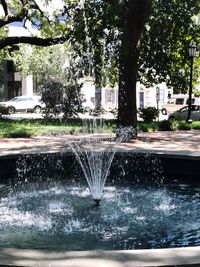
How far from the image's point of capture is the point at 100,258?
12.4ft

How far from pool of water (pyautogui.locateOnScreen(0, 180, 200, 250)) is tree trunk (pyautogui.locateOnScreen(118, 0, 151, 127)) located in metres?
6.66

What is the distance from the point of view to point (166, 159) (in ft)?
34.3

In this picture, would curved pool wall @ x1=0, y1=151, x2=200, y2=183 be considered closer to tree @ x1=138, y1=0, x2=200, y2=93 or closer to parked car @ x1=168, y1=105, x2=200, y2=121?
tree @ x1=138, y1=0, x2=200, y2=93

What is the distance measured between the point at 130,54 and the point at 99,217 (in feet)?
31.6

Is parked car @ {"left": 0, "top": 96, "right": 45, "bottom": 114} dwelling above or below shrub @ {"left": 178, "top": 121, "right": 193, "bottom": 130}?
above

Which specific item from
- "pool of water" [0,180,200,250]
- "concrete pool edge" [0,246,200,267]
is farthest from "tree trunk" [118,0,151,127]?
"concrete pool edge" [0,246,200,267]

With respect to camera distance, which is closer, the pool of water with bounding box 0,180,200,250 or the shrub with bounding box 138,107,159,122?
the pool of water with bounding box 0,180,200,250

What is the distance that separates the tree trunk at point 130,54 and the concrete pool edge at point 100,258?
39.8 ft

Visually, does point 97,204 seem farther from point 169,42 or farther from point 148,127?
point 169,42

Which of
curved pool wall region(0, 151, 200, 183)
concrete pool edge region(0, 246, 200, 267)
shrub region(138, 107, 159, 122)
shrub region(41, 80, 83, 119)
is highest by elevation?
shrub region(41, 80, 83, 119)

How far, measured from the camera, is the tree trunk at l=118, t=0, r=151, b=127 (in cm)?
1535

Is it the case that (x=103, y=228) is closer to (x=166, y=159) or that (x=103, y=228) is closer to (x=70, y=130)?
(x=166, y=159)

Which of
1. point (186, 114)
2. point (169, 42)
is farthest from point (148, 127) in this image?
point (186, 114)

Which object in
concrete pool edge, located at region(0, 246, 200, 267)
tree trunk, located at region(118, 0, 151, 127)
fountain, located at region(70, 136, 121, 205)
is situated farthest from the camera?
tree trunk, located at region(118, 0, 151, 127)
